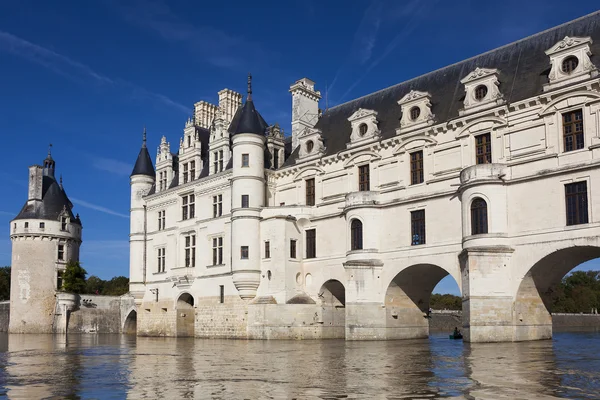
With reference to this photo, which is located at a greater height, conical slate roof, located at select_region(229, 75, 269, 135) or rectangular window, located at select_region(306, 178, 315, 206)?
conical slate roof, located at select_region(229, 75, 269, 135)

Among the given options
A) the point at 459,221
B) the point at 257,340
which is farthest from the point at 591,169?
the point at 257,340

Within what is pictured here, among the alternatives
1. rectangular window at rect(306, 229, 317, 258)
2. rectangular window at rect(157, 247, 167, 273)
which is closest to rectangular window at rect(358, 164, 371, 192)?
rectangular window at rect(306, 229, 317, 258)

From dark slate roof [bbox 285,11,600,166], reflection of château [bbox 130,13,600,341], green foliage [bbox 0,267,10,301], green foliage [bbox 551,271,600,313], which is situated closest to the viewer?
reflection of château [bbox 130,13,600,341]

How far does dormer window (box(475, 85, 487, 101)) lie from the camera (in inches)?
1168

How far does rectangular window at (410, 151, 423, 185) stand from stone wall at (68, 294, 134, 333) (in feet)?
106

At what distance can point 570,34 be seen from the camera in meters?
29.2

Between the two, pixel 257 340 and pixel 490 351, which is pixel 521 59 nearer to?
pixel 490 351

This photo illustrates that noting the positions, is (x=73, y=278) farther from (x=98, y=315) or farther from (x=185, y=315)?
(x=185, y=315)

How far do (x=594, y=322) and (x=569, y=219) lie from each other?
5751 cm

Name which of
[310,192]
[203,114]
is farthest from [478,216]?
[203,114]

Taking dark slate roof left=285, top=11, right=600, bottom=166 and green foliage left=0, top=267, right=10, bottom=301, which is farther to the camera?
green foliage left=0, top=267, right=10, bottom=301

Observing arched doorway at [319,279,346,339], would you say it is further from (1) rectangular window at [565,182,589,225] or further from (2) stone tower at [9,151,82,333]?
(2) stone tower at [9,151,82,333]

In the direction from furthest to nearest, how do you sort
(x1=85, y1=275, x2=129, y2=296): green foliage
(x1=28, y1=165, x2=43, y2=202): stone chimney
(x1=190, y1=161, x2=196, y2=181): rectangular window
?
(x1=85, y1=275, x2=129, y2=296): green foliage
(x1=28, y1=165, x2=43, y2=202): stone chimney
(x1=190, y1=161, x2=196, y2=181): rectangular window

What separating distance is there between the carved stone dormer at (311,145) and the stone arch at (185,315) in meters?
12.3
